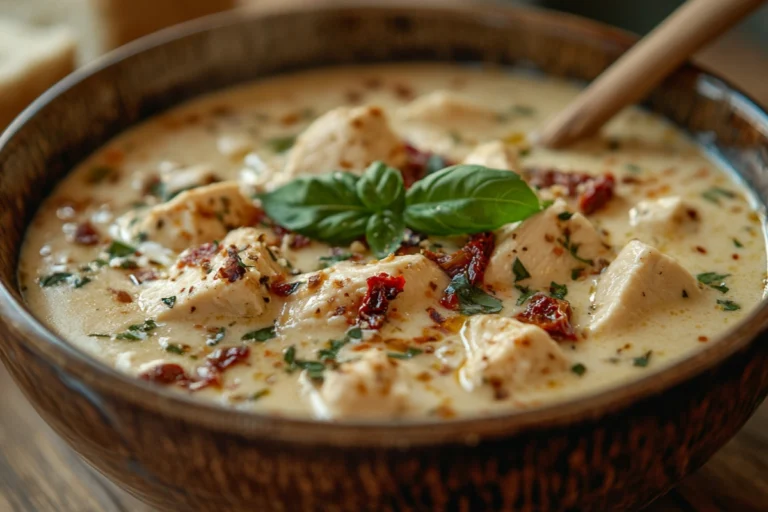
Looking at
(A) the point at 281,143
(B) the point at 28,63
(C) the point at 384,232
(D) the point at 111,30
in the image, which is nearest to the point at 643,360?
(C) the point at 384,232

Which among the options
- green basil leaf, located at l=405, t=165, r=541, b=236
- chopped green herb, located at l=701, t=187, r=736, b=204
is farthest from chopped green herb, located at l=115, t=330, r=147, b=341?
chopped green herb, located at l=701, t=187, r=736, b=204

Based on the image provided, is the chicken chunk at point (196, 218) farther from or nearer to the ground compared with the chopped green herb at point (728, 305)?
farther from the ground

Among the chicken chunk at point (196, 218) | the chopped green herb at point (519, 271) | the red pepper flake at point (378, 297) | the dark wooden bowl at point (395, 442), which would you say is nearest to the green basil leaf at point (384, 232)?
the red pepper flake at point (378, 297)

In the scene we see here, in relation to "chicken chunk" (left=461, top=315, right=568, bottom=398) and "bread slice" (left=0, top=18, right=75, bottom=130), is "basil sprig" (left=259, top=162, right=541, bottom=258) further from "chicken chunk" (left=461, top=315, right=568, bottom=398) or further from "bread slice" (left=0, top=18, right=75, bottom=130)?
"bread slice" (left=0, top=18, right=75, bottom=130)

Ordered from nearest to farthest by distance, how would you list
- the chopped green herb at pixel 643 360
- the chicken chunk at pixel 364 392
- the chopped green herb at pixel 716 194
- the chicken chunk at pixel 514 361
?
the chicken chunk at pixel 364 392
the chicken chunk at pixel 514 361
the chopped green herb at pixel 643 360
the chopped green herb at pixel 716 194

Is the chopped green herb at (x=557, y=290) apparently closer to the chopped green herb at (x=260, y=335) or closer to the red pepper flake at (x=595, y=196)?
the red pepper flake at (x=595, y=196)

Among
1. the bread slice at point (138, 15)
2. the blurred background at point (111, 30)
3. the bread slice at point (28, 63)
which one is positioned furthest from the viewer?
the bread slice at point (138, 15)
